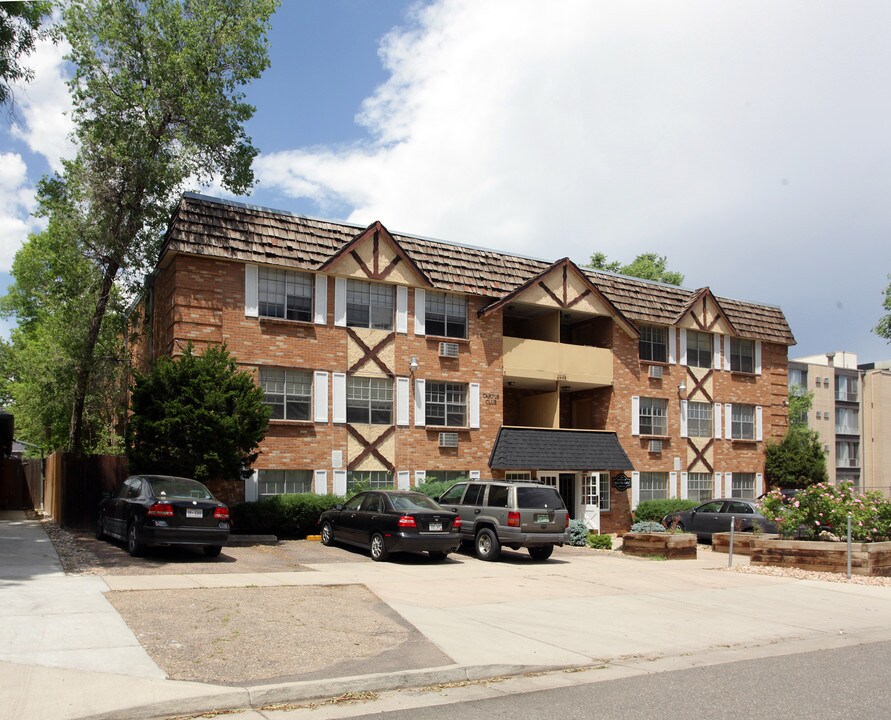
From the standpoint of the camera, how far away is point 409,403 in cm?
2500

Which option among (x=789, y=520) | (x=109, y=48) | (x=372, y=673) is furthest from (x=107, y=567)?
(x=109, y=48)

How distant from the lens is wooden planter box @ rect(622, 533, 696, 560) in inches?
777

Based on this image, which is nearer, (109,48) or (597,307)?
(109,48)

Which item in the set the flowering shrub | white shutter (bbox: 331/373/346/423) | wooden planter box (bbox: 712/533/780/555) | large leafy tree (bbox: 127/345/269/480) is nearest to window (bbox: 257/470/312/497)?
white shutter (bbox: 331/373/346/423)

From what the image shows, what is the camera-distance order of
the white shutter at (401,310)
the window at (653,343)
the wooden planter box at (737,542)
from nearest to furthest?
the wooden planter box at (737,542) → the white shutter at (401,310) → the window at (653,343)

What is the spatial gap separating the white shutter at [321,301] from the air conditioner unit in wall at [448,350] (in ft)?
12.9

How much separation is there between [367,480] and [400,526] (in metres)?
7.95

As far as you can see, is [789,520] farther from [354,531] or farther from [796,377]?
[796,377]

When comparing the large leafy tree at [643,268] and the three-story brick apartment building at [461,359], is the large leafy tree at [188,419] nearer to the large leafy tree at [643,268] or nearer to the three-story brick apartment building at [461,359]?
the three-story brick apartment building at [461,359]

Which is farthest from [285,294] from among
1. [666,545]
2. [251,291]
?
[666,545]

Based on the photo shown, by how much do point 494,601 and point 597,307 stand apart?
59.8 feet

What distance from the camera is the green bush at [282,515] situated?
21.0 metres

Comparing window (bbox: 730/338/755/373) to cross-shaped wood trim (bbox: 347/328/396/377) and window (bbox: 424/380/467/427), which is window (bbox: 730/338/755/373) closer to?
window (bbox: 424/380/467/427)

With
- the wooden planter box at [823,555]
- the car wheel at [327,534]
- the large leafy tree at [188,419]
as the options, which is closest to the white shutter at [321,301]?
the large leafy tree at [188,419]
